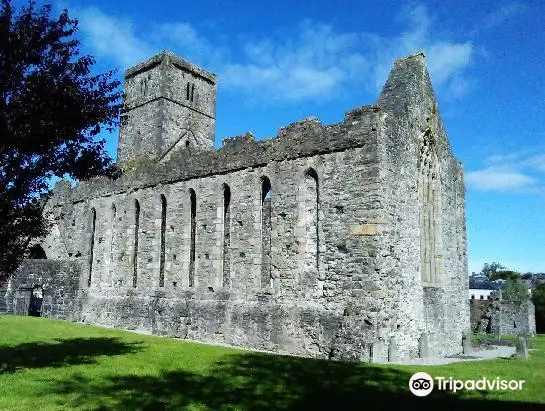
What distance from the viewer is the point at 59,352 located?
12.9 metres

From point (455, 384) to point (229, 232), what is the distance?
1081cm

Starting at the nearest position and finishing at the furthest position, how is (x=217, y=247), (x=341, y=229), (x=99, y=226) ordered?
(x=341, y=229)
(x=217, y=247)
(x=99, y=226)

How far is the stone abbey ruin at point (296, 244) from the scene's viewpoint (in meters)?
14.4

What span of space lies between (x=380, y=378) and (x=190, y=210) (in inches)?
480

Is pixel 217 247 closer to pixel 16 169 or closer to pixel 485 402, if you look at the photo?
pixel 16 169

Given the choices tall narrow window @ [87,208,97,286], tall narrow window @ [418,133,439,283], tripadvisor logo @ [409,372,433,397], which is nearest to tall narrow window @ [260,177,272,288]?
tall narrow window @ [418,133,439,283]

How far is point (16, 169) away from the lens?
10102 millimetres

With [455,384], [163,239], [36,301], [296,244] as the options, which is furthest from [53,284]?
[455,384]

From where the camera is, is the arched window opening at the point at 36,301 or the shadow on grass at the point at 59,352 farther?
the arched window opening at the point at 36,301

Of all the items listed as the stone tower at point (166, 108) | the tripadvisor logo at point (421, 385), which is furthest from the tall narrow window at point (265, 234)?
the stone tower at point (166, 108)

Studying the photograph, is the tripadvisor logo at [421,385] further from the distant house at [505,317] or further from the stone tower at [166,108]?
the distant house at [505,317]

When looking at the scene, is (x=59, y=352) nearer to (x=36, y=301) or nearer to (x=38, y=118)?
(x=38, y=118)

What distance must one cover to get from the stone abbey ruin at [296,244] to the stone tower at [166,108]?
630cm

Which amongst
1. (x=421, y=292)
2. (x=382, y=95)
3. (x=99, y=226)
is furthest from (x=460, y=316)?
(x=99, y=226)
